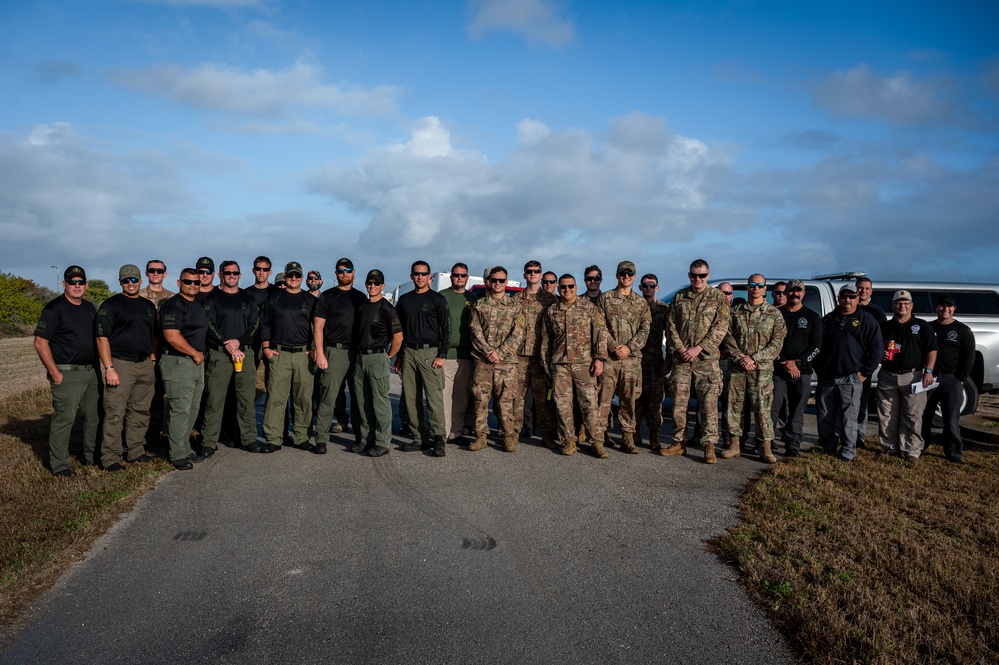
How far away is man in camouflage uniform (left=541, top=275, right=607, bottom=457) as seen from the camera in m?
7.11

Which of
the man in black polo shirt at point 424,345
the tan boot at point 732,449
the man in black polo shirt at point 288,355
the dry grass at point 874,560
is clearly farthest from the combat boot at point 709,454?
the man in black polo shirt at point 288,355

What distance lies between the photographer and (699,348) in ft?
23.0

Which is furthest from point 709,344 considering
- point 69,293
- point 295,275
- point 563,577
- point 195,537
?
point 69,293

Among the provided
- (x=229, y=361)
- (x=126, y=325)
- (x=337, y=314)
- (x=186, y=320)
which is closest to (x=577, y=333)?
(x=337, y=314)

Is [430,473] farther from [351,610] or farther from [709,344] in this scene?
[709,344]

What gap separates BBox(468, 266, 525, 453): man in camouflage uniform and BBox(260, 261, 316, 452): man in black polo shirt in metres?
1.93

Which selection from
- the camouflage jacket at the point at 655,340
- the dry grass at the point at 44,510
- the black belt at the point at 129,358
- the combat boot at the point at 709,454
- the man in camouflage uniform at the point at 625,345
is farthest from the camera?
the camouflage jacket at the point at 655,340

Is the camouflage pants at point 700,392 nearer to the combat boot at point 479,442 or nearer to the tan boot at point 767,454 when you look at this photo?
the tan boot at point 767,454

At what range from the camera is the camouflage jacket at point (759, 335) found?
22.9ft

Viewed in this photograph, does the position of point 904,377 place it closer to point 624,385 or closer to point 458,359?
point 624,385

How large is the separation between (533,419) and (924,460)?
4.54 metres

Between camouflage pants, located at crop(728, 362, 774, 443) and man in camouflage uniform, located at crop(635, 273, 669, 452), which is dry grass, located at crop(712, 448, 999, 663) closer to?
camouflage pants, located at crop(728, 362, 774, 443)

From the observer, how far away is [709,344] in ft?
23.0

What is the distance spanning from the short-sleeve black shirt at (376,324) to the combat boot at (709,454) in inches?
145
